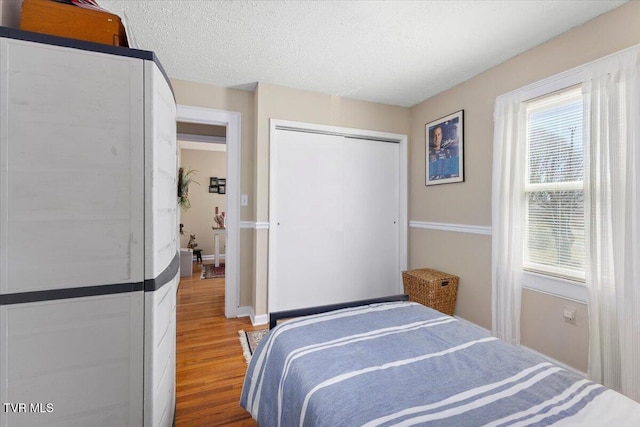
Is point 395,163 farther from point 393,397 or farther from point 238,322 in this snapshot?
point 393,397

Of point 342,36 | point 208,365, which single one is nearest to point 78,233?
point 208,365

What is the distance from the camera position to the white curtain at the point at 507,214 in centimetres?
229

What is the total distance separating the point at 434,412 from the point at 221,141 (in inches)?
158

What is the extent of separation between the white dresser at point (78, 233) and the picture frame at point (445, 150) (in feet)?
9.08

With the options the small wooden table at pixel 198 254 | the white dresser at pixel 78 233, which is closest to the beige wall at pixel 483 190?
the white dresser at pixel 78 233

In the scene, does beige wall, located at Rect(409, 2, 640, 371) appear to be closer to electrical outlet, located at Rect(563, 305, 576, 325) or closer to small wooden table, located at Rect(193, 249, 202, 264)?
electrical outlet, located at Rect(563, 305, 576, 325)

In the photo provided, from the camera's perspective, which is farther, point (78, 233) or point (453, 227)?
point (453, 227)

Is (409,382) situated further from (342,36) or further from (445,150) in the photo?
(445,150)

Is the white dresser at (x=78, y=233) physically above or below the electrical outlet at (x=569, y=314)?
above

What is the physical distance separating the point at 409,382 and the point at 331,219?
7.85 ft

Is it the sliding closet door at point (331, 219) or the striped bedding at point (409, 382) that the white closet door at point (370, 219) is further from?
the striped bedding at point (409, 382)

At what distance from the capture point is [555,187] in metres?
2.12

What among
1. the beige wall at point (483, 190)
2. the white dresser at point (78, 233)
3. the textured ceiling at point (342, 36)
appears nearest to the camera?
the white dresser at point (78, 233)

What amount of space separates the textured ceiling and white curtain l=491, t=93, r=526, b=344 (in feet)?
1.80
